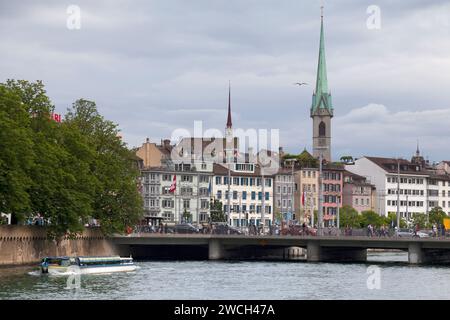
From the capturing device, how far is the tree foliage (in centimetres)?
9406

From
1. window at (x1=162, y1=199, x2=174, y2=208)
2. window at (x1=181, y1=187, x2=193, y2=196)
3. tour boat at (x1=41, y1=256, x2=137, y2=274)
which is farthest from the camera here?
window at (x1=181, y1=187, x2=193, y2=196)

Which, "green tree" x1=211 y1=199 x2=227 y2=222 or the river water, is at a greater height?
"green tree" x1=211 y1=199 x2=227 y2=222

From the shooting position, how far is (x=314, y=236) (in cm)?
12356

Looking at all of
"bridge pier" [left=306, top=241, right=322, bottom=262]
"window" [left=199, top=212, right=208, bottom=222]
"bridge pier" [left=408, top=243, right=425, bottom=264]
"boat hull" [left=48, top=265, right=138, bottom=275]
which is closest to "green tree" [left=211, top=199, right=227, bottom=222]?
"window" [left=199, top=212, right=208, bottom=222]

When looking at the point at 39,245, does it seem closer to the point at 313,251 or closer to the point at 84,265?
the point at 84,265

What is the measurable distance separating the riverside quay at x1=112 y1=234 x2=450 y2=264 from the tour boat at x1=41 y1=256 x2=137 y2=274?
890 inches

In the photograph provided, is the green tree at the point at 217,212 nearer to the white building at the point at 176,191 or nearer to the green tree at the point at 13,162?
the white building at the point at 176,191

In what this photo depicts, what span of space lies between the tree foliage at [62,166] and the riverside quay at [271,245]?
7154 mm

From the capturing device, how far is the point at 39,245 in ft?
348

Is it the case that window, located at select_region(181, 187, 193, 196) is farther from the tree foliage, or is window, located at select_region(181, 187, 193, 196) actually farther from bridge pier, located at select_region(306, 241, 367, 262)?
the tree foliage

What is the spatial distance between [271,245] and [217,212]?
59.2 m

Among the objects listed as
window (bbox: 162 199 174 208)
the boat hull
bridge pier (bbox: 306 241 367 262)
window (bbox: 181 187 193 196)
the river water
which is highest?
window (bbox: 181 187 193 196)

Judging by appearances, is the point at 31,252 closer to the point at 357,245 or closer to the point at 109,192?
the point at 109,192
